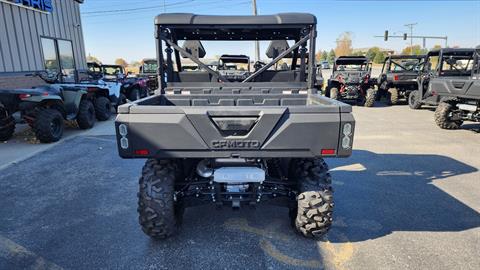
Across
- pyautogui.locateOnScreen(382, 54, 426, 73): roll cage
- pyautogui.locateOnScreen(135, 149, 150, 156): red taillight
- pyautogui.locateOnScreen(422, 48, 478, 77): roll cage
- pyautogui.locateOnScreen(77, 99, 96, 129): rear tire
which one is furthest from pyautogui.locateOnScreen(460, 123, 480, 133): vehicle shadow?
pyautogui.locateOnScreen(77, 99, 96, 129): rear tire

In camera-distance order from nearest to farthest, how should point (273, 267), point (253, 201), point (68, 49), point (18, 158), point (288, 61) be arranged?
point (273, 267)
point (253, 201)
point (288, 61)
point (18, 158)
point (68, 49)

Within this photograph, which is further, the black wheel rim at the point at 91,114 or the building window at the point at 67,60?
the building window at the point at 67,60

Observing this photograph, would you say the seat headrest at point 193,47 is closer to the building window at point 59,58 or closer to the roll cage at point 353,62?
the building window at point 59,58

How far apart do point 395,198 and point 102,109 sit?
830 centimetres

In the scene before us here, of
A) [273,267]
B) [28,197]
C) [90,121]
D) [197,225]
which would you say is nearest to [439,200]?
[273,267]

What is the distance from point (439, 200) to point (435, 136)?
→ 162 inches

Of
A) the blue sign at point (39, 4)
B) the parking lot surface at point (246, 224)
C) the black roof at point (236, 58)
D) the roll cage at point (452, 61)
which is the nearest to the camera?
the parking lot surface at point (246, 224)

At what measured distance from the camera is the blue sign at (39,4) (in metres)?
9.59

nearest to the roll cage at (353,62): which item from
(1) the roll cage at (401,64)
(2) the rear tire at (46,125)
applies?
(1) the roll cage at (401,64)

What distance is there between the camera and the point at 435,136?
23.4 ft

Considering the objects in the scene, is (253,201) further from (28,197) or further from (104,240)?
(28,197)

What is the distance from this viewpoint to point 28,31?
10.0 m

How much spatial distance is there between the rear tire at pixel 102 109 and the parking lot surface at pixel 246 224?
13.1 ft

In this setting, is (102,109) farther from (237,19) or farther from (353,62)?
(353,62)
